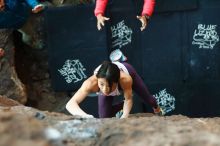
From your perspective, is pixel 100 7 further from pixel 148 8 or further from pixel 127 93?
pixel 127 93

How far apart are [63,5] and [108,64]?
2314 mm

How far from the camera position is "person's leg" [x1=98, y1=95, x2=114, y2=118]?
4.52 metres

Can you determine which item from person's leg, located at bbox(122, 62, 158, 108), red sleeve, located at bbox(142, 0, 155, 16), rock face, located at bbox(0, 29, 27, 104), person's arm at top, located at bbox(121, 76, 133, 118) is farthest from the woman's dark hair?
rock face, located at bbox(0, 29, 27, 104)

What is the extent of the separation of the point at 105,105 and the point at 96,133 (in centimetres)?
235

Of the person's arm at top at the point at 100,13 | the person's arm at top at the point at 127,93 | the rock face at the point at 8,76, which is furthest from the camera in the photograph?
the rock face at the point at 8,76

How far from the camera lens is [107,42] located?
19.9ft

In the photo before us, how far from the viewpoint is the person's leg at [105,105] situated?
4.52 metres

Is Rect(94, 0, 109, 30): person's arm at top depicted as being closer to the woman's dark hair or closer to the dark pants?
the dark pants

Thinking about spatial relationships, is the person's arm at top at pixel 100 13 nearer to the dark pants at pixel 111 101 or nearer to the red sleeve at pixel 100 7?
the red sleeve at pixel 100 7

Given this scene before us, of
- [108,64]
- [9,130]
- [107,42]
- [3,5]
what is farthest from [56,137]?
[107,42]

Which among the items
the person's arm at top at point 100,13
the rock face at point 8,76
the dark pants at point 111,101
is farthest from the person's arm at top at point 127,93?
the rock face at point 8,76

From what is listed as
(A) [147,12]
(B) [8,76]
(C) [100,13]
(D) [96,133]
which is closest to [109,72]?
(C) [100,13]

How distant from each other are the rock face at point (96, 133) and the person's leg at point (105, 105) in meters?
1.83

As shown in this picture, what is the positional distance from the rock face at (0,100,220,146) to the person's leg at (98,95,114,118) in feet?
6.00
